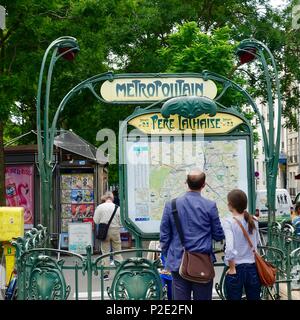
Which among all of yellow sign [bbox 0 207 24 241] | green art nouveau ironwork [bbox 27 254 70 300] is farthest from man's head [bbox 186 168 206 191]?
yellow sign [bbox 0 207 24 241]

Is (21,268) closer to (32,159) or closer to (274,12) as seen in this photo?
(32,159)

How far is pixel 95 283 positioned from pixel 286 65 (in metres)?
24.6

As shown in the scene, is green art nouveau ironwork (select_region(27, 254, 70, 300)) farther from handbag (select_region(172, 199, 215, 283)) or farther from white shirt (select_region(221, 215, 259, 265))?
white shirt (select_region(221, 215, 259, 265))

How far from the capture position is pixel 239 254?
7.20 metres

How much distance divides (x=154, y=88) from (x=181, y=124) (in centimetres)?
83

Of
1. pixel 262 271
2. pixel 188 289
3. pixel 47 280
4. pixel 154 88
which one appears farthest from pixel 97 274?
pixel 154 88

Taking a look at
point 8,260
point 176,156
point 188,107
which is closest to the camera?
point 176,156

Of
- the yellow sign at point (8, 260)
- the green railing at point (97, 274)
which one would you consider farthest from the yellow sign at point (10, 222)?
the green railing at point (97, 274)

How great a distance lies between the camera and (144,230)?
1038 cm

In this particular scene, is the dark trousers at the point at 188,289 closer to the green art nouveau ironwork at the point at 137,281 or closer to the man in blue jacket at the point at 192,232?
the man in blue jacket at the point at 192,232

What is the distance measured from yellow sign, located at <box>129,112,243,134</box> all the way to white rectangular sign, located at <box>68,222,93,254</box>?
6.84m

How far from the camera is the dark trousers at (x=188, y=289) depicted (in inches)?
276

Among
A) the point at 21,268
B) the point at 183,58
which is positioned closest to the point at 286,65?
the point at 183,58

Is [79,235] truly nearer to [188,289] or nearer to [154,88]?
[154,88]
